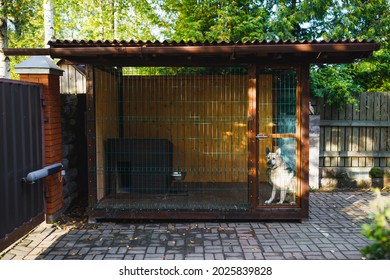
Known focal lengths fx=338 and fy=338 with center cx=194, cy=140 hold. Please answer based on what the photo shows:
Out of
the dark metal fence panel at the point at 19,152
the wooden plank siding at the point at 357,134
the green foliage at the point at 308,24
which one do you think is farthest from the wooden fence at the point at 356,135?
the dark metal fence panel at the point at 19,152

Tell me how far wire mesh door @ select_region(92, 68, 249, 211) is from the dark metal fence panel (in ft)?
2.97

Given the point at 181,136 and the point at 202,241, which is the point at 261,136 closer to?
the point at 202,241

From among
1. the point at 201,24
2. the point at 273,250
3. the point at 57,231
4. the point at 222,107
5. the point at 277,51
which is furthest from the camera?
the point at 201,24

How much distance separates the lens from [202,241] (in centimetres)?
442

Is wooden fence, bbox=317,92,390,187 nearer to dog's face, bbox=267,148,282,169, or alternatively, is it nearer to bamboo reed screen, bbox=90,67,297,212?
bamboo reed screen, bbox=90,67,297,212

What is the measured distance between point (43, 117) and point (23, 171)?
100cm

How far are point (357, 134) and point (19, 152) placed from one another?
21.6 feet

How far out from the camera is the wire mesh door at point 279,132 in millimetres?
5195

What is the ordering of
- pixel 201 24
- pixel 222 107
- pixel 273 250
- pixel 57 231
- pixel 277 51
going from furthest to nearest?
1. pixel 201 24
2. pixel 222 107
3. pixel 57 231
4. pixel 277 51
5. pixel 273 250

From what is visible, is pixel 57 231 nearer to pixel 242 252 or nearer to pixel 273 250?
pixel 242 252

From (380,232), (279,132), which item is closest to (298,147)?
(279,132)

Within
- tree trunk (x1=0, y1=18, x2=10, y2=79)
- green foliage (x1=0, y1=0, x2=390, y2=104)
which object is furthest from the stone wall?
tree trunk (x1=0, y1=18, x2=10, y2=79)

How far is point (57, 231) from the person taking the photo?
4.80 metres

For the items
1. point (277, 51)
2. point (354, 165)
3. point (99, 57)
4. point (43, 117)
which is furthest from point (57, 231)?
point (354, 165)
